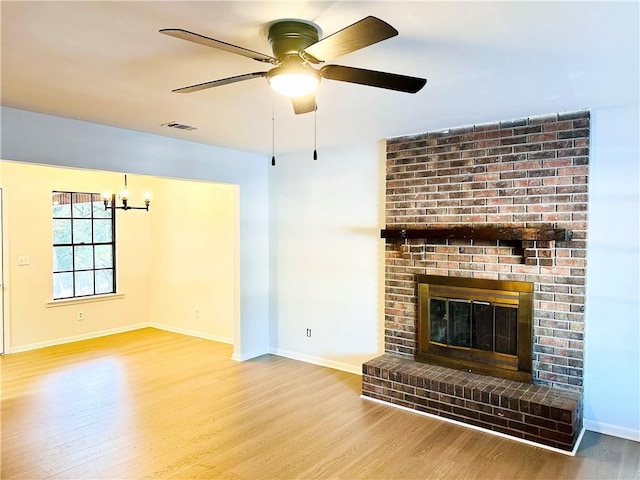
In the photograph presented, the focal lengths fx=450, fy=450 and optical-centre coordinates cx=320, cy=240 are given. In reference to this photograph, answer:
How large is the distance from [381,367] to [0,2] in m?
3.69

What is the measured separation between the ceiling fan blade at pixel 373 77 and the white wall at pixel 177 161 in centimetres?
276

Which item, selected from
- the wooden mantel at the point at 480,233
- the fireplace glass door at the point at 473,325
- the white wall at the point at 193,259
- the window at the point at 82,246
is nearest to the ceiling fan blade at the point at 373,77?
the wooden mantel at the point at 480,233

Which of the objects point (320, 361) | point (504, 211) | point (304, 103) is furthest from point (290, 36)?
point (320, 361)

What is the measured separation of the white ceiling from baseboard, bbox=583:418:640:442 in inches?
96.5

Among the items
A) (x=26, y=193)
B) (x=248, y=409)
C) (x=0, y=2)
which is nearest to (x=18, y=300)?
(x=26, y=193)

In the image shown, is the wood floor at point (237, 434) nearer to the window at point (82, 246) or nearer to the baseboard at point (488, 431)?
the baseboard at point (488, 431)

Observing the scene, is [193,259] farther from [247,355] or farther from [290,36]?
[290,36]

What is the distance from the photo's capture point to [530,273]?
3.74 m

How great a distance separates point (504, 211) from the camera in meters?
3.90

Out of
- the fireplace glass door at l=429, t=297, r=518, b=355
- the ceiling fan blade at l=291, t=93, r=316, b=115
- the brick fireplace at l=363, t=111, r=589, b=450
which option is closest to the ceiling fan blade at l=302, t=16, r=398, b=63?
the ceiling fan blade at l=291, t=93, r=316, b=115

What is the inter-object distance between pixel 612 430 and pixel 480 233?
1.81m

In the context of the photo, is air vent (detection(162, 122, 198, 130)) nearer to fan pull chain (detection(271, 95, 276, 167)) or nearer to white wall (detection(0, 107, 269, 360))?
white wall (detection(0, 107, 269, 360))

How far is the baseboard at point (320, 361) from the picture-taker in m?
5.00

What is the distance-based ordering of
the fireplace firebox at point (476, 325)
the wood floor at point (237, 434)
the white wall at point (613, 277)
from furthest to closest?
1. the fireplace firebox at point (476, 325)
2. the white wall at point (613, 277)
3. the wood floor at point (237, 434)
